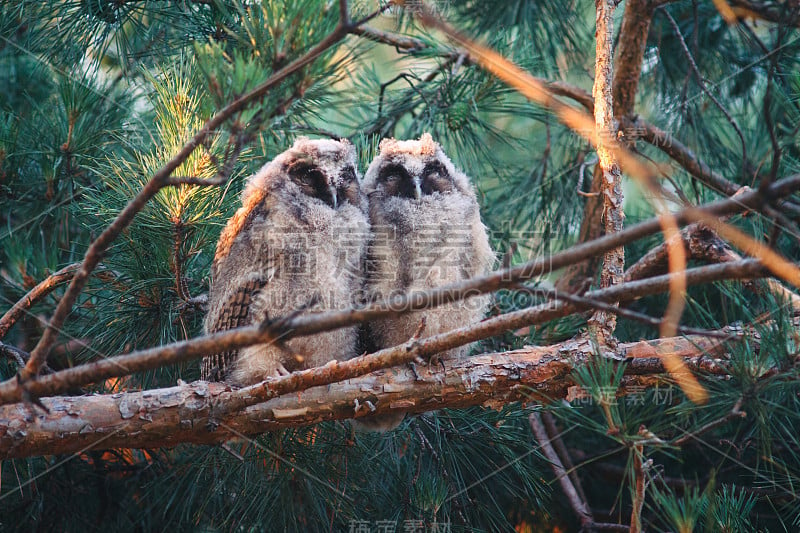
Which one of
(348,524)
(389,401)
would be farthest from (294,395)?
(348,524)

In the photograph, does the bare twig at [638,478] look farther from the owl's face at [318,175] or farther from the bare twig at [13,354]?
the bare twig at [13,354]

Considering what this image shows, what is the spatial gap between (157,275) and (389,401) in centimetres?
98

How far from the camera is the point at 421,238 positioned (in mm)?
2439

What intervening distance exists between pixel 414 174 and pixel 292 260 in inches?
22.2

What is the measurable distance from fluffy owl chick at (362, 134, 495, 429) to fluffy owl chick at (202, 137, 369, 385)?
10cm

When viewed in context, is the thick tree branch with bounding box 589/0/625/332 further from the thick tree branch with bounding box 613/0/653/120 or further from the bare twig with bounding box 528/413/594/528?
the thick tree branch with bounding box 613/0/653/120

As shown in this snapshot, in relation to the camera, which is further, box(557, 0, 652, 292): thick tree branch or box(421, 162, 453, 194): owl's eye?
box(557, 0, 652, 292): thick tree branch

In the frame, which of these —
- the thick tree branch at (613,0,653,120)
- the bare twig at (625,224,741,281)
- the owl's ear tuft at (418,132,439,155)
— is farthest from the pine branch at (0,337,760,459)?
the thick tree branch at (613,0,653,120)

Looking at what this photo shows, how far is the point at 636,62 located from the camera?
9.98ft

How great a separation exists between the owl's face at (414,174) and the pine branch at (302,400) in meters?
0.69

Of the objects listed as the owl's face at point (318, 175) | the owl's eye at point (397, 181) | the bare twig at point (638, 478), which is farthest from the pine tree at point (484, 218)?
the owl's eye at point (397, 181)

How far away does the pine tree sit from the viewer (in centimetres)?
189

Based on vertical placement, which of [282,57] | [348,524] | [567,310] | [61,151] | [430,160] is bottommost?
[348,524]

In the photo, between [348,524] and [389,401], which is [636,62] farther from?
[348,524]
